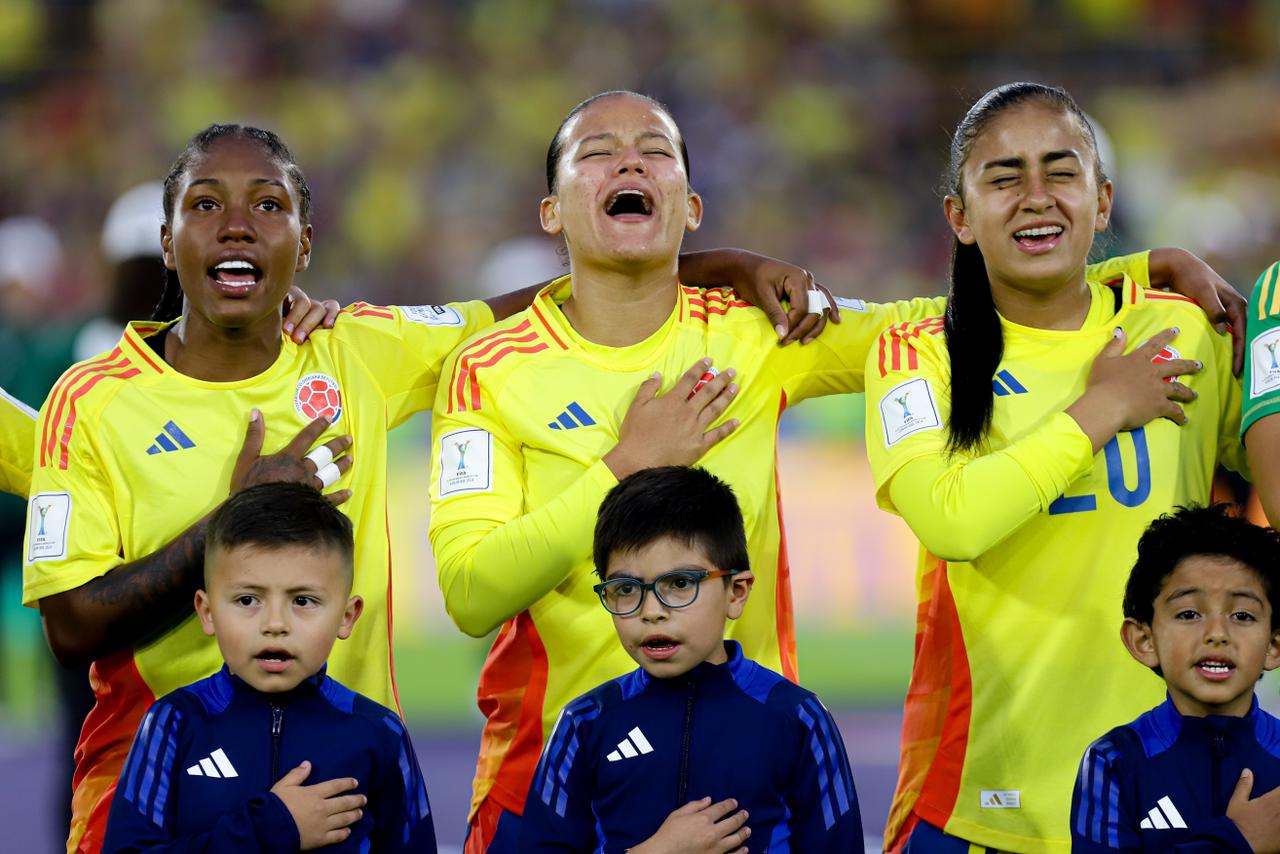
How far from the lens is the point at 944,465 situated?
309cm

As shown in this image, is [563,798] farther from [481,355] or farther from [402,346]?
[402,346]

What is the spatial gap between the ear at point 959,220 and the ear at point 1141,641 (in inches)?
32.4

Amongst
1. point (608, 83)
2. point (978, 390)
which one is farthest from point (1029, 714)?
point (608, 83)

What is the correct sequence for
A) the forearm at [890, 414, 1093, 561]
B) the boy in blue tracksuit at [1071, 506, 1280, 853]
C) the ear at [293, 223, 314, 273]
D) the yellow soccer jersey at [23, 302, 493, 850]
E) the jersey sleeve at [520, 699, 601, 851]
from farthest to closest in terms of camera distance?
the ear at [293, 223, 314, 273]
the yellow soccer jersey at [23, 302, 493, 850]
the forearm at [890, 414, 1093, 561]
the jersey sleeve at [520, 699, 601, 851]
the boy in blue tracksuit at [1071, 506, 1280, 853]

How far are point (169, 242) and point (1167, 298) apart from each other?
1.92 m

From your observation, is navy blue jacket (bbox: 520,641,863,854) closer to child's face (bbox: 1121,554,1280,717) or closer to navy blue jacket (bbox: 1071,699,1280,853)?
navy blue jacket (bbox: 1071,699,1280,853)

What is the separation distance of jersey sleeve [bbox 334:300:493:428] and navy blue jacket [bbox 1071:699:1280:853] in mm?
1527

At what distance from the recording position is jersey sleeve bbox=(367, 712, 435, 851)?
2881 mm

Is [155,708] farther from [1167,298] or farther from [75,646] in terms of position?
[1167,298]

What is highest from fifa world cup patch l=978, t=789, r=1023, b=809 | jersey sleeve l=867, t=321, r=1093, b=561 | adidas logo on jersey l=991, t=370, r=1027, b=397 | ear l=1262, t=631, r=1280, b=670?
adidas logo on jersey l=991, t=370, r=1027, b=397

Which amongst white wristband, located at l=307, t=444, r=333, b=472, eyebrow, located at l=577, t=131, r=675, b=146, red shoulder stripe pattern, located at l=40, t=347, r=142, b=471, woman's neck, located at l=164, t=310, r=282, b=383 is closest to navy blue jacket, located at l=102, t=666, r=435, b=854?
white wristband, located at l=307, t=444, r=333, b=472

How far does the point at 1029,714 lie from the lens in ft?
10.1

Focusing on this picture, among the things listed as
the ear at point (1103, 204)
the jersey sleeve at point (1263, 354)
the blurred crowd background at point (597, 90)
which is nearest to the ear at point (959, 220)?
the ear at point (1103, 204)

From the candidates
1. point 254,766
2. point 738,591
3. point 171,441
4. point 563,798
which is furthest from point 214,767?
point 738,591
